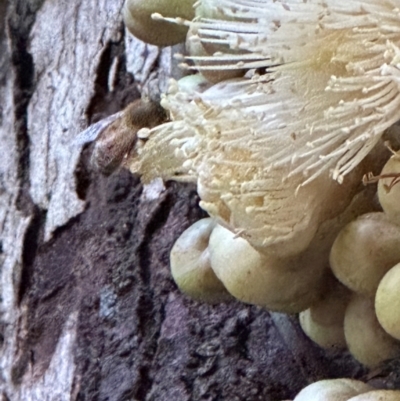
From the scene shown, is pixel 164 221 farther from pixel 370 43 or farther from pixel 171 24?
pixel 370 43

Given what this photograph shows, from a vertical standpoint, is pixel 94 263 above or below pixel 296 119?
below

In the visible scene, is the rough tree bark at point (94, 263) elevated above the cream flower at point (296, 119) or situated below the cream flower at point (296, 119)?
below

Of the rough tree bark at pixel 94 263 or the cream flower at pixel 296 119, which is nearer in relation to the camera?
the cream flower at pixel 296 119

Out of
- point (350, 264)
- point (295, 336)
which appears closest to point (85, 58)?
point (295, 336)

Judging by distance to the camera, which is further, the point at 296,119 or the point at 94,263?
the point at 94,263
